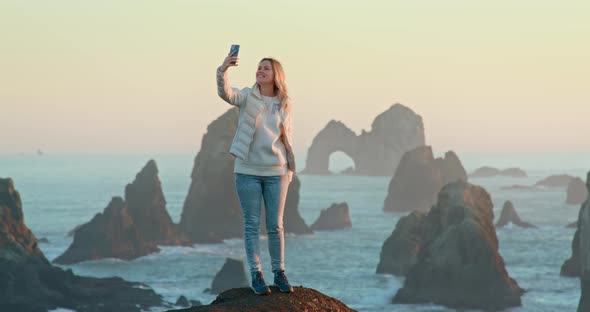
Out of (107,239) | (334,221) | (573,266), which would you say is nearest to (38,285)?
(107,239)

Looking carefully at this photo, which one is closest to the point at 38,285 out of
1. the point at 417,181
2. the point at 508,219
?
the point at 508,219

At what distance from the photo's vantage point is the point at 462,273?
2178 inches

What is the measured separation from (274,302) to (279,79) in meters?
2.67

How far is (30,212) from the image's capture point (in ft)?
459

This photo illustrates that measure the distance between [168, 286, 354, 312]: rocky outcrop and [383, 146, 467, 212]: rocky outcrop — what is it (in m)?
129

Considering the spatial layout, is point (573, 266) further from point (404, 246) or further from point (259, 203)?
point (259, 203)

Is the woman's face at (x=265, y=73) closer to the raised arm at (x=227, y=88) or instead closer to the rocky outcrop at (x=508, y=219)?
the raised arm at (x=227, y=88)

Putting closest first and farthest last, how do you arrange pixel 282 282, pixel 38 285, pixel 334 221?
1. pixel 282 282
2. pixel 38 285
3. pixel 334 221

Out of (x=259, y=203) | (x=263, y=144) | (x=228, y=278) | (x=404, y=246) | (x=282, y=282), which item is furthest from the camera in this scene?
(x=404, y=246)

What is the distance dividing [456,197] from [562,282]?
13741 mm

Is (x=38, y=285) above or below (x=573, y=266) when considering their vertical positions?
below

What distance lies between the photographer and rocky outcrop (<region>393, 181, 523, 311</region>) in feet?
180

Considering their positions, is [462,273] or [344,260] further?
[344,260]

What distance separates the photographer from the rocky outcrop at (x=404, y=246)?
6819cm
